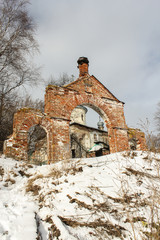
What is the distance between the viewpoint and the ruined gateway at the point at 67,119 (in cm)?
825

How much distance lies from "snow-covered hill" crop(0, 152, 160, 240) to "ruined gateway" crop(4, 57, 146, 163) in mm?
2913

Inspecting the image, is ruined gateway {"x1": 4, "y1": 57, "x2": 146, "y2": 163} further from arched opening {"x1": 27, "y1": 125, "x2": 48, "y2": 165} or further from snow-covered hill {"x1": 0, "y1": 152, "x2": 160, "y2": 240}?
arched opening {"x1": 27, "y1": 125, "x2": 48, "y2": 165}

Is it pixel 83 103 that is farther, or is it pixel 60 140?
pixel 83 103

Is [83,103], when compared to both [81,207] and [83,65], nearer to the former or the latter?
[83,65]

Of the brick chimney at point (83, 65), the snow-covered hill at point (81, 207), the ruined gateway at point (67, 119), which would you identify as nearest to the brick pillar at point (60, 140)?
the ruined gateway at point (67, 119)

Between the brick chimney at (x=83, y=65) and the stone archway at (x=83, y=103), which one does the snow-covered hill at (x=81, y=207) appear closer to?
the stone archway at (x=83, y=103)

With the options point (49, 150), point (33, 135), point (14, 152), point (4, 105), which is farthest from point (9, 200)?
point (33, 135)

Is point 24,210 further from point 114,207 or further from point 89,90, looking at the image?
point 89,90

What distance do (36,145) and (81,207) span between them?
14.5 meters

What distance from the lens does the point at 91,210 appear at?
323 cm

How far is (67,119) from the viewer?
9.58 meters

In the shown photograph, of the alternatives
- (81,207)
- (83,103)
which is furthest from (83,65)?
(81,207)

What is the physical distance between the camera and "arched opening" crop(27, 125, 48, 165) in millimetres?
15716

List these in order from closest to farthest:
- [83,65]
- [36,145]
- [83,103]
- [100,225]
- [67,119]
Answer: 1. [100,225]
2. [67,119]
3. [83,103]
4. [83,65]
5. [36,145]
